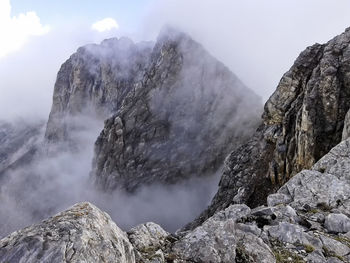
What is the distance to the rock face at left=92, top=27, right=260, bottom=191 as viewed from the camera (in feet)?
396

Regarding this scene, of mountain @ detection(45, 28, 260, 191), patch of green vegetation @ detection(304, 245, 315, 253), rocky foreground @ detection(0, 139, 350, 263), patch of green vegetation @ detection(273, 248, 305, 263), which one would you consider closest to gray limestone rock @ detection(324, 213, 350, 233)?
rocky foreground @ detection(0, 139, 350, 263)

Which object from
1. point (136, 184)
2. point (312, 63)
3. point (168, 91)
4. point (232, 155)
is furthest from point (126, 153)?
point (312, 63)

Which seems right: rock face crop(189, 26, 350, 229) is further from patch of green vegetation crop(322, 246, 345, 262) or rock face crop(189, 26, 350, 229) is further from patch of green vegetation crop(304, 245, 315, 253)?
patch of green vegetation crop(304, 245, 315, 253)

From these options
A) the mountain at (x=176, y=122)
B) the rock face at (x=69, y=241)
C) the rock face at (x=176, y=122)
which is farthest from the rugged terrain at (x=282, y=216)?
the rock face at (x=176, y=122)

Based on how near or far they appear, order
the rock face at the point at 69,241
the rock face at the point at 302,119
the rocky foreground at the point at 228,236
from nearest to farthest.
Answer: the rock face at the point at 69,241 → the rocky foreground at the point at 228,236 → the rock face at the point at 302,119

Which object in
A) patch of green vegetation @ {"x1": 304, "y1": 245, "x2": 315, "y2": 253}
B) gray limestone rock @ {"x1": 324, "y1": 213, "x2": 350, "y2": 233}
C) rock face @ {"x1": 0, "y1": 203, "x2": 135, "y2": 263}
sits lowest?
patch of green vegetation @ {"x1": 304, "y1": 245, "x2": 315, "y2": 253}

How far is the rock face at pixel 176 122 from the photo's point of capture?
121 m

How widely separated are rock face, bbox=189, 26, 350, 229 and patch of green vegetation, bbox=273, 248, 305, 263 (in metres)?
26.4

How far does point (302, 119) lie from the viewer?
49.1 m

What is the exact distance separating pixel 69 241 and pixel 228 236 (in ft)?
23.5

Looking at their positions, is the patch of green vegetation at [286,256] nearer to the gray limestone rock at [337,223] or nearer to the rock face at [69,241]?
the gray limestone rock at [337,223]

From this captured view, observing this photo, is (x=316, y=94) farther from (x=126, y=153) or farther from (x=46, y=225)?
(x=126, y=153)

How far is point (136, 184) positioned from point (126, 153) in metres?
12.3

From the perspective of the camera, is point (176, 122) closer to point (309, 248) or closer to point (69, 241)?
point (309, 248)
